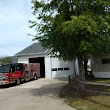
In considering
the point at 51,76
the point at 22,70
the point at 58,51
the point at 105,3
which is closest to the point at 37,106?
the point at 58,51

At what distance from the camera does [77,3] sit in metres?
18.1

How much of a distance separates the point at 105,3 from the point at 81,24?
235 centimetres

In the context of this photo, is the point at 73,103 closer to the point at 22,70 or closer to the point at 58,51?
the point at 58,51

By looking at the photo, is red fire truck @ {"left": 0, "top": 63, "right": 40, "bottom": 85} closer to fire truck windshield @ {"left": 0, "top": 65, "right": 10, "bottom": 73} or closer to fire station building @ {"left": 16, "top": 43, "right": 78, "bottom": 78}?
fire truck windshield @ {"left": 0, "top": 65, "right": 10, "bottom": 73}

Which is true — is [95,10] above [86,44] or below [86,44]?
above

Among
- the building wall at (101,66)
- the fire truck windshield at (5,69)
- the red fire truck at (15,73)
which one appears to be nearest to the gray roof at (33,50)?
the red fire truck at (15,73)

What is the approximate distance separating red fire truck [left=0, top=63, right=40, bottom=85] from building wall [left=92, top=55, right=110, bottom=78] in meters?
8.04

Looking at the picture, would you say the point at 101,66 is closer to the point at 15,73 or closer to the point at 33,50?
the point at 15,73

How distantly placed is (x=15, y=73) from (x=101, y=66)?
1061 cm

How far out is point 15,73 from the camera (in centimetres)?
3152

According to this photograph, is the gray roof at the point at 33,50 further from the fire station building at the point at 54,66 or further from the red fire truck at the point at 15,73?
the red fire truck at the point at 15,73

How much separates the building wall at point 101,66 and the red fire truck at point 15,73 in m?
8.04

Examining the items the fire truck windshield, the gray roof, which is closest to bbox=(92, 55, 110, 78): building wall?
the gray roof

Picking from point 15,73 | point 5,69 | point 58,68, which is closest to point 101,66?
point 58,68
